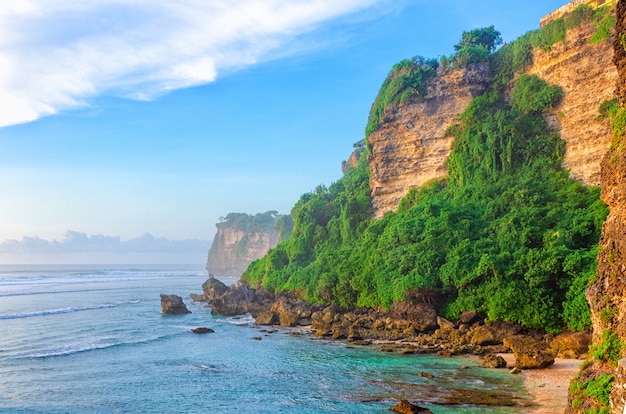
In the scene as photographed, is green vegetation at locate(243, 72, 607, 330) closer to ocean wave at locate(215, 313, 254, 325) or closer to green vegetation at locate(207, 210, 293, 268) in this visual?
ocean wave at locate(215, 313, 254, 325)

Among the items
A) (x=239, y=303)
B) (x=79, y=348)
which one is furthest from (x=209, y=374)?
(x=239, y=303)

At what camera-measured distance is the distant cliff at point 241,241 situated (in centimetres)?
12912

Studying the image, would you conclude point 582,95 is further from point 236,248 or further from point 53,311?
point 236,248

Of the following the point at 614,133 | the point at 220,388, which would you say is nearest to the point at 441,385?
the point at 220,388

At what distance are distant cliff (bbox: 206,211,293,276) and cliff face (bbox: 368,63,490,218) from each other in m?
71.7

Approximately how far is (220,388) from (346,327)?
14.9 metres

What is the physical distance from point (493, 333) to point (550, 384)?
7.77 meters

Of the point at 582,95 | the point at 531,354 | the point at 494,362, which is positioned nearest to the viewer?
the point at 531,354

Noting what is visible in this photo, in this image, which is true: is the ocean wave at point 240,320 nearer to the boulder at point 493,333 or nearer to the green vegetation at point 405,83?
the boulder at point 493,333

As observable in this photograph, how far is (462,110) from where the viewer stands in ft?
147

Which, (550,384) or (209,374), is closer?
(550,384)

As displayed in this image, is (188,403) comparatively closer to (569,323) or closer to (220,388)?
(220,388)

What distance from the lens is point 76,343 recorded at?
29.0 metres

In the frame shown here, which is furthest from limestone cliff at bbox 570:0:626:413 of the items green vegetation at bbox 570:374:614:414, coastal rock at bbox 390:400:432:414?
coastal rock at bbox 390:400:432:414
